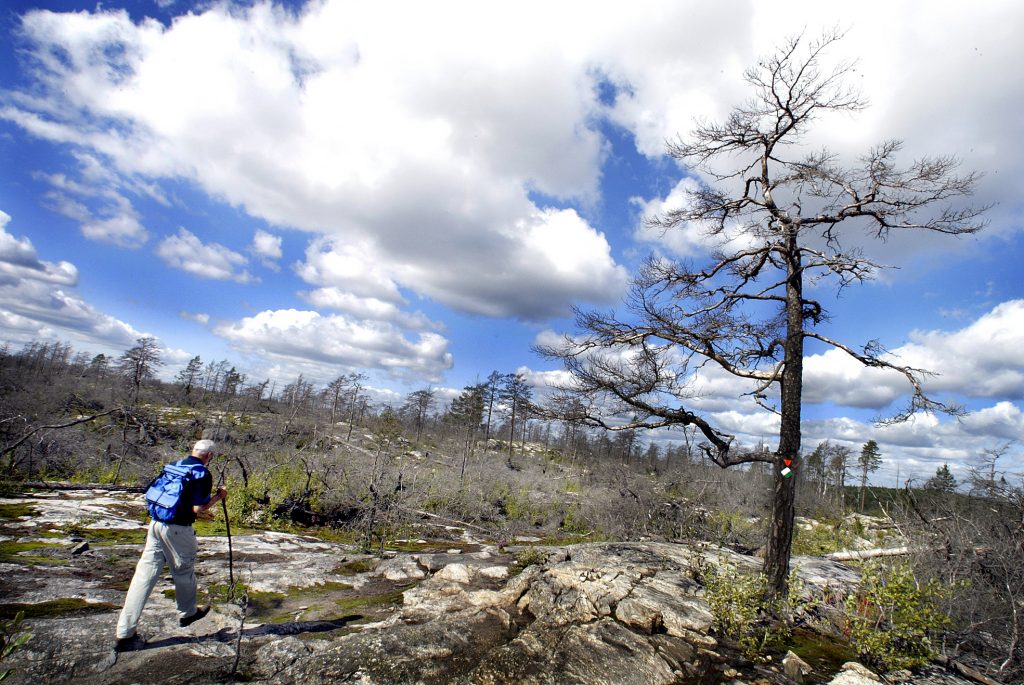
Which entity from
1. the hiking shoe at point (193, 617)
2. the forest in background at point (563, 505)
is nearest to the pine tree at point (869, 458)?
the forest in background at point (563, 505)

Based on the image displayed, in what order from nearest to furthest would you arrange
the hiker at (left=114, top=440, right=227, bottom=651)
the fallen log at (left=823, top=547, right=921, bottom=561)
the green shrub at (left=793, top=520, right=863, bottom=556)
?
the hiker at (left=114, top=440, right=227, bottom=651)
the fallen log at (left=823, top=547, right=921, bottom=561)
the green shrub at (left=793, top=520, right=863, bottom=556)

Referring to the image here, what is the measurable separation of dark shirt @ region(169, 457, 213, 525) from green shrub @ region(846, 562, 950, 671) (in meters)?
7.29

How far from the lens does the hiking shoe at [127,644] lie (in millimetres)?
4379

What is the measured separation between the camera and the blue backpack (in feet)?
16.3

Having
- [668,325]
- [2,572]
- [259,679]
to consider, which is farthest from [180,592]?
[668,325]

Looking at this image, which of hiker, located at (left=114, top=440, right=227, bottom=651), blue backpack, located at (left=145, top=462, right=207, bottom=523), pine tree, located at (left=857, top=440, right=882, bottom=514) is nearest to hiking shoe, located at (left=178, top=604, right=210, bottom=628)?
hiker, located at (left=114, top=440, right=227, bottom=651)

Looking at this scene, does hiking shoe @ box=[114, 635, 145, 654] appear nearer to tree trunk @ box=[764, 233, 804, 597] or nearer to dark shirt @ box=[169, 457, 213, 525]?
dark shirt @ box=[169, 457, 213, 525]

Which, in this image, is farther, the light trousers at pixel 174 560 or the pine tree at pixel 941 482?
the pine tree at pixel 941 482

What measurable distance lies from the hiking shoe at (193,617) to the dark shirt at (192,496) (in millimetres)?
938

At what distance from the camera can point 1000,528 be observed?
7258 millimetres

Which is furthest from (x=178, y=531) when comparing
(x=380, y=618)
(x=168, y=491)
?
(x=380, y=618)

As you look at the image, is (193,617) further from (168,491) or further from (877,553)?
(877,553)

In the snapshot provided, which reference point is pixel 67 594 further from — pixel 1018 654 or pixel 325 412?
pixel 325 412

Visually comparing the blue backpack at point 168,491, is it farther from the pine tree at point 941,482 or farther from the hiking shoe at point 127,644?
the pine tree at point 941,482
